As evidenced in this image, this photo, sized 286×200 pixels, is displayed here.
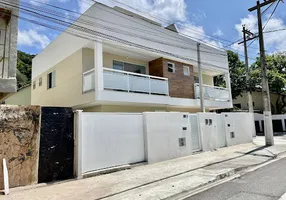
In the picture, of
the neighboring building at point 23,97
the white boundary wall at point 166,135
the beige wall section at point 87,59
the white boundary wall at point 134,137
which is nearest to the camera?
the white boundary wall at point 134,137

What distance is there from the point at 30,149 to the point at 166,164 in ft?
16.5

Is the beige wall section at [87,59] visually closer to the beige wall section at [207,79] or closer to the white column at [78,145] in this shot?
the white column at [78,145]

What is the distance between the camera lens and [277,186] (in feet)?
18.4

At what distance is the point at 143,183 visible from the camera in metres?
6.36

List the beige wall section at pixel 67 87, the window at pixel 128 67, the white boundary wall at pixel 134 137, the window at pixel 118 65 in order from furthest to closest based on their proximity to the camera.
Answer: the window at pixel 128 67, the window at pixel 118 65, the beige wall section at pixel 67 87, the white boundary wall at pixel 134 137

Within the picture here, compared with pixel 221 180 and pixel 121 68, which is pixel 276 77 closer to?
pixel 121 68

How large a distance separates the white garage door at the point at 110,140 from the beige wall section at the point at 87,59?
4.65 m

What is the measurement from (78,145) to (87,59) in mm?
6272

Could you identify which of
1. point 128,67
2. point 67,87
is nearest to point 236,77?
point 128,67

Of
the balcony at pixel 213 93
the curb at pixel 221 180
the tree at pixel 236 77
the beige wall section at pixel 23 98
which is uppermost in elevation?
the tree at pixel 236 77

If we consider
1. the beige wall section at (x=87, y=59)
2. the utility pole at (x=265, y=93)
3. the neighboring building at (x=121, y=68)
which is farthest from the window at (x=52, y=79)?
the utility pole at (x=265, y=93)

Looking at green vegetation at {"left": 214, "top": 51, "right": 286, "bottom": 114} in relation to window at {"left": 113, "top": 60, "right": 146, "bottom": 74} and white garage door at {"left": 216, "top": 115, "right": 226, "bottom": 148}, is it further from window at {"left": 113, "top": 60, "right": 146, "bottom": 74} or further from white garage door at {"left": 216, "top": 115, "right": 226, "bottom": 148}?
window at {"left": 113, "top": 60, "right": 146, "bottom": 74}

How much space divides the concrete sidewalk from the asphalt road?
0.54 metres

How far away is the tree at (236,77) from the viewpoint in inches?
1119
